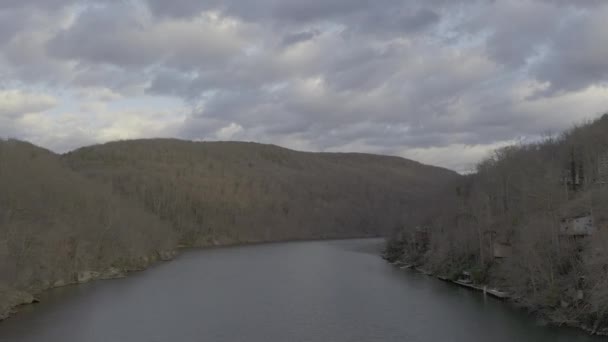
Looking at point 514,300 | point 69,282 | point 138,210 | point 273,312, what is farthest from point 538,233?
point 138,210

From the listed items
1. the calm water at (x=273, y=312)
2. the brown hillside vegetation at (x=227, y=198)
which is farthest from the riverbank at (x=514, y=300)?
the brown hillside vegetation at (x=227, y=198)

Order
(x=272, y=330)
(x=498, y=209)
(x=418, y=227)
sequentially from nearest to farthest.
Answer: (x=272, y=330) → (x=498, y=209) → (x=418, y=227)

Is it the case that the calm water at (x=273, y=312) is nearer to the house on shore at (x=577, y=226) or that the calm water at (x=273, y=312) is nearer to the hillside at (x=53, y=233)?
the hillside at (x=53, y=233)

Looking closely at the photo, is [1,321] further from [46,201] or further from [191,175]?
[191,175]

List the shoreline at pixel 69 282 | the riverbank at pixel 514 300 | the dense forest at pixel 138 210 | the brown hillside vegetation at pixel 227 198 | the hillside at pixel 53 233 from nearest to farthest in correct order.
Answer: the riverbank at pixel 514 300 → the shoreline at pixel 69 282 → the hillside at pixel 53 233 → the dense forest at pixel 138 210 → the brown hillside vegetation at pixel 227 198

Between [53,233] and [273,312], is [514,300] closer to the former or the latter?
[273,312]

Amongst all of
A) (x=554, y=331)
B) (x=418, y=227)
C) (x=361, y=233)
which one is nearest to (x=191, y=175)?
(x=361, y=233)
